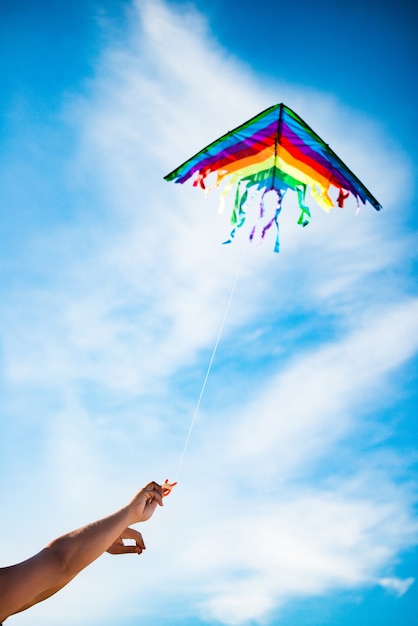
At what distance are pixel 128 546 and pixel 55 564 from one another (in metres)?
0.88

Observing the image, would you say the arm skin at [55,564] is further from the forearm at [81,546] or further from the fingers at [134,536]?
the fingers at [134,536]

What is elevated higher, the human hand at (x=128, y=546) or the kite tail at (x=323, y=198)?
the kite tail at (x=323, y=198)

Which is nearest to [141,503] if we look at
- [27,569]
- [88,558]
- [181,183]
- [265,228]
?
[88,558]

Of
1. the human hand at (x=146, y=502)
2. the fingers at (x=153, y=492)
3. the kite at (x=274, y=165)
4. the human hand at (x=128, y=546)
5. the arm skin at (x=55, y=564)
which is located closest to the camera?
the arm skin at (x=55, y=564)

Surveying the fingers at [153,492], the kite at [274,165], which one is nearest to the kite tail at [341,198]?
the kite at [274,165]

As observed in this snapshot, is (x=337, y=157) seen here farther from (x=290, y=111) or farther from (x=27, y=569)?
(x=27, y=569)

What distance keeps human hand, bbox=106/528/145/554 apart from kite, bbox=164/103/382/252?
3335 millimetres

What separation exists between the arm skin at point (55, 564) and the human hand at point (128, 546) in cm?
47

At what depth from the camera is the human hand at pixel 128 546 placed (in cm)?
177

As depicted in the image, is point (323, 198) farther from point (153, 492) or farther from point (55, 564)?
point (55, 564)

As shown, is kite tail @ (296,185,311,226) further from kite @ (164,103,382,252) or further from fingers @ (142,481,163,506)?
fingers @ (142,481,163,506)

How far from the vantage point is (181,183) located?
4.82 metres

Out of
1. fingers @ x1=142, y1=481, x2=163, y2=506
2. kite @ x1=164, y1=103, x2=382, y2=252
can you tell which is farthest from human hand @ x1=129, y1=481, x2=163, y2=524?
kite @ x1=164, y1=103, x2=382, y2=252

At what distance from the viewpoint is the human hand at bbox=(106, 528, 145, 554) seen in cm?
177
